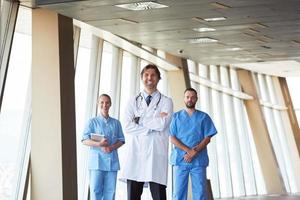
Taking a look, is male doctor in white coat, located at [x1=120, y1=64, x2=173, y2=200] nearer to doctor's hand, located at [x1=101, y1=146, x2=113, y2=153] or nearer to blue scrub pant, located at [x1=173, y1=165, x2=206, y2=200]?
blue scrub pant, located at [x1=173, y1=165, x2=206, y2=200]

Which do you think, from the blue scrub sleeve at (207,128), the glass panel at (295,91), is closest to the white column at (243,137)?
the glass panel at (295,91)

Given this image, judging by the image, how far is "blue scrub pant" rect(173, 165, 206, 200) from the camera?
5.58m

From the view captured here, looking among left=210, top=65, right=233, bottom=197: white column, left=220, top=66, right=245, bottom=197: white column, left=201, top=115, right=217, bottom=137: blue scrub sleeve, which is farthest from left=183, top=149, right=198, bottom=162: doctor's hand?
left=220, top=66, right=245, bottom=197: white column

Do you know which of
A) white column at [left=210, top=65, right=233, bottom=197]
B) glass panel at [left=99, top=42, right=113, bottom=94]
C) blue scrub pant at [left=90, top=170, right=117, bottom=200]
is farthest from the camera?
white column at [left=210, top=65, right=233, bottom=197]

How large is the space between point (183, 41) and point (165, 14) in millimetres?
2500

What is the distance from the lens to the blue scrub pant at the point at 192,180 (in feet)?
18.3

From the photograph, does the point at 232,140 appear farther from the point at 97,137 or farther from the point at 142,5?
the point at 97,137

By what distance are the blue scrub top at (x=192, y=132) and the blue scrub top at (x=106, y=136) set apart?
952 mm

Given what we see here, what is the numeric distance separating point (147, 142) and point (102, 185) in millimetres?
2049

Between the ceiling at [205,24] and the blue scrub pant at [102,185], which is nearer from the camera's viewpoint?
the blue scrub pant at [102,185]

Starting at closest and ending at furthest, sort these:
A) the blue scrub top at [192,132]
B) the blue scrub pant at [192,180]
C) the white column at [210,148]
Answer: the blue scrub pant at [192,180] < the blue scrub top at [192,132] < the white column at [210,148]

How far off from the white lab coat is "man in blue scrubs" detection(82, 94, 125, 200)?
1743mm

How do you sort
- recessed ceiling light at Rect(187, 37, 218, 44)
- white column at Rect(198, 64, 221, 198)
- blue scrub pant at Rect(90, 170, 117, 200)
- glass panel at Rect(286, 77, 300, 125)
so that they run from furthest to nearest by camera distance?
glass panel at Rect(286, 77, 300, 125) → white column at Rect(198, 64, 221, 198) → recessed ceiling light at Rect(187, 37, 218, 44) → blue scrub pant at Rect(90, 170, 117, 200)

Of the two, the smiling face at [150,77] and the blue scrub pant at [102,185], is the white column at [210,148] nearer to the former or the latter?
the blue scrub pant at [102,185]
